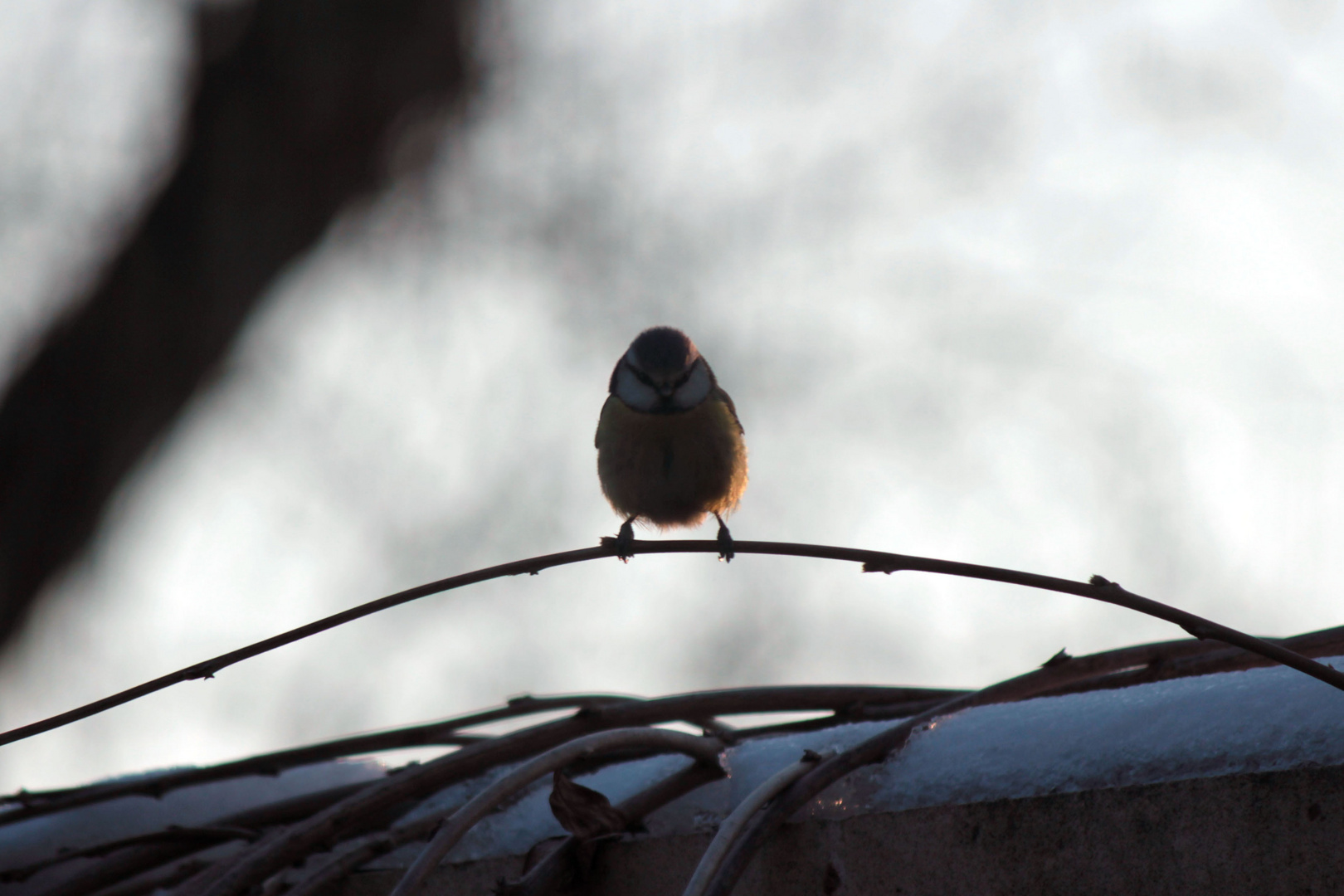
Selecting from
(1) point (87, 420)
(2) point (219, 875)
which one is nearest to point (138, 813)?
(2) point (219, 875)

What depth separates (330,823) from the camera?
160 cm

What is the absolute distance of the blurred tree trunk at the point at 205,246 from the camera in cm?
479

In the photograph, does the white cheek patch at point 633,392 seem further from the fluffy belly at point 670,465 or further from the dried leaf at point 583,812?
the dried leaf at point 583,812

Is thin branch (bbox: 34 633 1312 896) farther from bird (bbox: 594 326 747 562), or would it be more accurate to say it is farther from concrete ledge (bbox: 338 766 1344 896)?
bird (bbox: 594 326 747 562)

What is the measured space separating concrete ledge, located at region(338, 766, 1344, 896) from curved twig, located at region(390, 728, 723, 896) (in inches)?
4.6

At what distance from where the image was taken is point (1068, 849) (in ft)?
4.10

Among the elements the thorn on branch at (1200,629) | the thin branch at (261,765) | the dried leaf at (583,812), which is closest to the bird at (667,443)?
the thin branch at (261,765)

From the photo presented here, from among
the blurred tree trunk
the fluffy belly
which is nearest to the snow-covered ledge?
the fluffy belly

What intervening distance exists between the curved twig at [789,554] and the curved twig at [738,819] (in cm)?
24

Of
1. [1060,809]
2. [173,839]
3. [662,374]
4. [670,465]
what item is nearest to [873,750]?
[1060,809]

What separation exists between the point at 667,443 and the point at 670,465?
0.17 feet

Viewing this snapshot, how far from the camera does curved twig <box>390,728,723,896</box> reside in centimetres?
130

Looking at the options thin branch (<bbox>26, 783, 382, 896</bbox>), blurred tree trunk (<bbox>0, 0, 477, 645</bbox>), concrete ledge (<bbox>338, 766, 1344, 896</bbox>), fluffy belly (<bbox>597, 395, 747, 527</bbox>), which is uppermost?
blurred tree trunk (<bbox>0, 0, 477, 645</bbox>)

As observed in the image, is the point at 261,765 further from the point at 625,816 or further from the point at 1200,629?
the point at 1200,629
